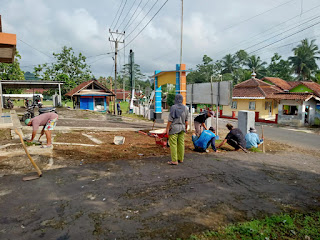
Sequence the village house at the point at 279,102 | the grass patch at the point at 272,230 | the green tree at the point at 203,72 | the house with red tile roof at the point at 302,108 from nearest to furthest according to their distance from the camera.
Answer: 1. the grass patch at the point at 272,230
2. the house with red tile roof at the point at 302,108
3. the village house at the point at 279,102
4. the green tree at the point at 203,72

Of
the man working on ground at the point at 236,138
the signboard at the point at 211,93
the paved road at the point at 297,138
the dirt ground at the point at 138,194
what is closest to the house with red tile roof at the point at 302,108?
the paved road at the point at 297,138

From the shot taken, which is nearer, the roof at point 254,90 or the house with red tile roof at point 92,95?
the roof at point 254,90

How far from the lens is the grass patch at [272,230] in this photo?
271 centimetres

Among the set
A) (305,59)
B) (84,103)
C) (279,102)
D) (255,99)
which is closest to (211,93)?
(279,102)

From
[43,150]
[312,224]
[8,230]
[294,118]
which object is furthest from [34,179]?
[294,118]

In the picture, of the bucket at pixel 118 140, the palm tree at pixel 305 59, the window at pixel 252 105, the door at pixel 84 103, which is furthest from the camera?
the palm tree at pixel 305 59

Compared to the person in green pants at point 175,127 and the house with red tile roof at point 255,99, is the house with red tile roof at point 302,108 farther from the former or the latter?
the person in green pants at point 175,127

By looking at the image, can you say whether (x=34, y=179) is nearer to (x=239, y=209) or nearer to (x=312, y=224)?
(x=239, y=209)

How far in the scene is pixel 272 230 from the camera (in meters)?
2.87

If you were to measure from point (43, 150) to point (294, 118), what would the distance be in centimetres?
2257

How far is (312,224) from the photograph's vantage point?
3.04 m

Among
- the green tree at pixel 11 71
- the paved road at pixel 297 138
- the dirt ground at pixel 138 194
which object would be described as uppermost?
the green tree at pixel 11 71

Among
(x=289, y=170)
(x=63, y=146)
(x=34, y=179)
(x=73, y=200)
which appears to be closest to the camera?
(x=73, y=200)

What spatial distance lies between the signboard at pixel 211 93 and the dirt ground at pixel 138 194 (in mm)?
4866
